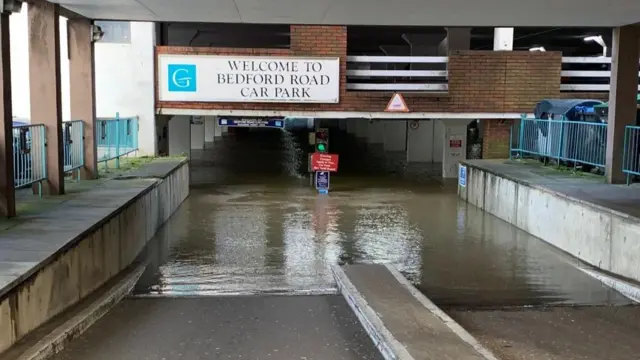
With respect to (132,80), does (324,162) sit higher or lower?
lower

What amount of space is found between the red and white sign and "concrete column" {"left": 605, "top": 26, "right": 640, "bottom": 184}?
6759 mm

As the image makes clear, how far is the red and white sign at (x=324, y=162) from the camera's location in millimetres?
16875

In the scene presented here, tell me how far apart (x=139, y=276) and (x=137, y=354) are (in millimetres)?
3452

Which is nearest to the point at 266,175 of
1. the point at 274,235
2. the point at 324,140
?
the point at 324,140

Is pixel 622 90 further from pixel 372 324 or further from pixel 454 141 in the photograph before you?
pixel 372 324

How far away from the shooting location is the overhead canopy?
48.7 feet

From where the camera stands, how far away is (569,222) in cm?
1026

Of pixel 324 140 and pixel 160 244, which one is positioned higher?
pixel 324 140

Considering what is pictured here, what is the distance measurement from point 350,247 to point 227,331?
4.81 meters

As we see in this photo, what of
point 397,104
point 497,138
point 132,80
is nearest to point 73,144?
point 132,80

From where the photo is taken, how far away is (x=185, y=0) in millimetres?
9672

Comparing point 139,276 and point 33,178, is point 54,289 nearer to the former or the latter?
point 139,276

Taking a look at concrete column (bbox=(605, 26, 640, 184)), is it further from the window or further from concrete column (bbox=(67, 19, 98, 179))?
the window

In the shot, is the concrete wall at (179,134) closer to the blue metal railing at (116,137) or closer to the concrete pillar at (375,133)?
the blue metal railing at (116,137)
